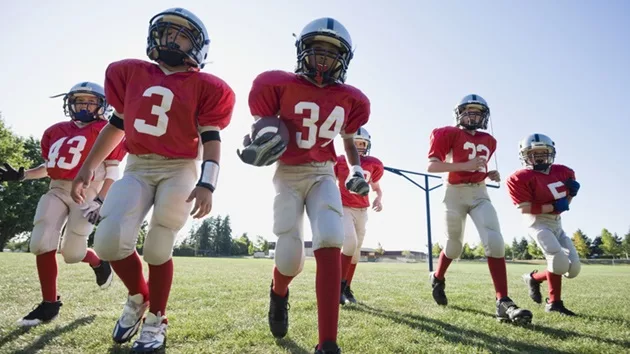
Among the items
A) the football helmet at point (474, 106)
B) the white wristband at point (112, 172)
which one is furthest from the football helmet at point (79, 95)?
the football helmet at point (474, 106)

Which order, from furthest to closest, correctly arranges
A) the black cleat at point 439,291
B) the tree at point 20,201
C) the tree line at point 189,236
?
1. the tree at point 20,201
2. the tree line at point 189,236
3. the black cleat at point 439,291

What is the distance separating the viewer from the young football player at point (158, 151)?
110 inches

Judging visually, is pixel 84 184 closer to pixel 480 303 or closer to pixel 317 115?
pixel 317 115

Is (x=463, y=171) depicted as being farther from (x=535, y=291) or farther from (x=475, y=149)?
(x=535, y=291)

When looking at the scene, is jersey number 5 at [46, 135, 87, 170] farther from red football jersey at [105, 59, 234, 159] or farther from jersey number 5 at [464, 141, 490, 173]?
jersey number 5 at [464, 141, 490, 173]

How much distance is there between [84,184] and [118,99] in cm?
73

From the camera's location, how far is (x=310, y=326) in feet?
11.7

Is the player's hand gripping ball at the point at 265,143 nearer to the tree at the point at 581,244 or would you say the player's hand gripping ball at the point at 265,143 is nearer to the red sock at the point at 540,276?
the red sock at the point at 540,276

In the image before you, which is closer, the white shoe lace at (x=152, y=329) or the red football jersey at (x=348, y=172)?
the white shoe lace at (x=152, y=329)

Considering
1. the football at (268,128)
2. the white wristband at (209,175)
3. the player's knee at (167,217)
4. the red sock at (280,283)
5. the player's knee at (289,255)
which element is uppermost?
the football at (268,128)

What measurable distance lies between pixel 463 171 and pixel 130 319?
400cm

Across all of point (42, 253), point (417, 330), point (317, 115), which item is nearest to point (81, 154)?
point (42, 253)

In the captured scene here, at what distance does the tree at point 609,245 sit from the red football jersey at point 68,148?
77156mm

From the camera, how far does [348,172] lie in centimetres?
614
